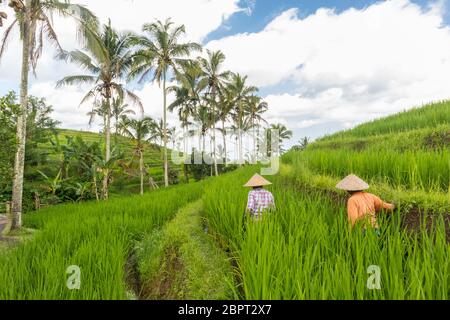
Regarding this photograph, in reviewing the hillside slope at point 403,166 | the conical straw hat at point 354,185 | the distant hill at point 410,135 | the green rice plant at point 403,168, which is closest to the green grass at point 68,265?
the conical straw hat at point 354,185

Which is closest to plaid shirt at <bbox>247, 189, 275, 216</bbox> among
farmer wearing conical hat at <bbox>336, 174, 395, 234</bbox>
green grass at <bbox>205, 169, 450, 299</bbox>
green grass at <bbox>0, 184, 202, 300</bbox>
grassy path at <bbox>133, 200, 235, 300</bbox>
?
grassy path at <bbox>133, 200, 235, 300</bbox>

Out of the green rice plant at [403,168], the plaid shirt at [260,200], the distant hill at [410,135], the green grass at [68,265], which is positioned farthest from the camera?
the distant hill at [410,135]

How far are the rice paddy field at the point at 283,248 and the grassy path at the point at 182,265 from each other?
2cm

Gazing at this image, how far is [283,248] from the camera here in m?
2.62

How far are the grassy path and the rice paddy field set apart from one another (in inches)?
0.6

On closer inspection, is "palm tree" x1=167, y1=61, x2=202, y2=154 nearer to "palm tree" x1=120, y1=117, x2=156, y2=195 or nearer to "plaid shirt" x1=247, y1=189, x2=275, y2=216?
"palm tree" x1=120, y1=117, x2=156, y2=195

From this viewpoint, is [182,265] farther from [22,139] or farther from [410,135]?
[22,139]

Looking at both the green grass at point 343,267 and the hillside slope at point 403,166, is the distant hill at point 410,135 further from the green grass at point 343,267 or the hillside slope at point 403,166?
the green grass at point 343,267

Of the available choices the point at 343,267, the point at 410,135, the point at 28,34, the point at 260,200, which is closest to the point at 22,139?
the point at 28,34

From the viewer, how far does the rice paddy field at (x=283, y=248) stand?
6.33 ft

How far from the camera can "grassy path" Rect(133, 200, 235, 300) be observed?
3133 mm

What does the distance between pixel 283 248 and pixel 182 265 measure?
1779 mm

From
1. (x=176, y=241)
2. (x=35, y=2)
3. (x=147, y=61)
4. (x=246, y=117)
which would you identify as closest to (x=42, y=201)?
(x=147, y=61)
